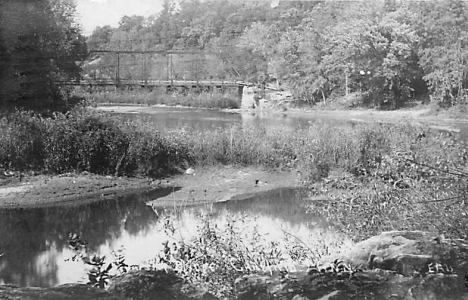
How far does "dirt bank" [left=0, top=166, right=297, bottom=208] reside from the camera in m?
5.55

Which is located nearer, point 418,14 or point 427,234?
point 427,234

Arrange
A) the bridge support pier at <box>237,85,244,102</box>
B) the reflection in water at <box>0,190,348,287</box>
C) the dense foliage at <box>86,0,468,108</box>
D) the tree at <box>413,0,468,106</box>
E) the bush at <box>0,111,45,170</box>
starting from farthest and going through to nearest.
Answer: the bridge support pier at <box>237,85,244,102</box> < the tree at <box>413,0,468,106</box> < the bush at <box>0,111,45,170</box> < the dense foliage at <box>86,0,468,108</box> < the reflection in water at <box>0,190,348,287</box>

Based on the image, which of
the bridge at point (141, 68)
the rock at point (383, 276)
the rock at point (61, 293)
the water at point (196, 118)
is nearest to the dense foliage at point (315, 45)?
the bridge at point (141, 68)

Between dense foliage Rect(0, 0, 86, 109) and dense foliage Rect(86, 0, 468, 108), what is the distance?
0.43 metres

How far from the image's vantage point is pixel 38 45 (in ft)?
17.3

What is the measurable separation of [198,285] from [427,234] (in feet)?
2.93

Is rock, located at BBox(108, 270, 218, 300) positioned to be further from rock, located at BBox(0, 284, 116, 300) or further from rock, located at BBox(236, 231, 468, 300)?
rock, located at BBox(236, 231, 468, 300)

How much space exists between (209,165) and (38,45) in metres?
2.89

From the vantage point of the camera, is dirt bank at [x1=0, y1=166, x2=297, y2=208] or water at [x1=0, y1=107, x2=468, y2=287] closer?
water at [x1=0, y1=107, x2=468, y2=287]

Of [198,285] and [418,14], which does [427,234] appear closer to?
[198,285]

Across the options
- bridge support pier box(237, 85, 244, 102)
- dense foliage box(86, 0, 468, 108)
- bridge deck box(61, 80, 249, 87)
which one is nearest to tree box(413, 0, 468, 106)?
dense foliage box(86, 0, 468, 108)

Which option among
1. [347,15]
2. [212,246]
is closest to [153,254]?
[212,246]

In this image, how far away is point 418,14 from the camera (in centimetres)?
1041

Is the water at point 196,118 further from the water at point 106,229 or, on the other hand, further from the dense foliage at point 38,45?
the water at point 106,229
